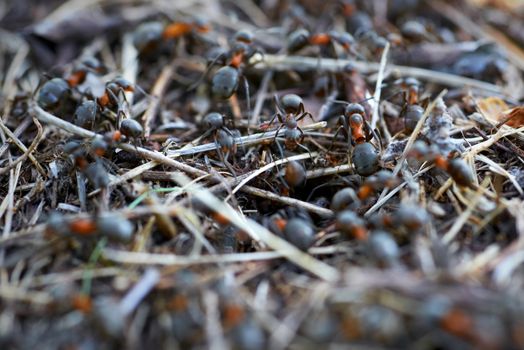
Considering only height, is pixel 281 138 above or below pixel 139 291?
below

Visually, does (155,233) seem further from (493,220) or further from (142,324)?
(493,220)

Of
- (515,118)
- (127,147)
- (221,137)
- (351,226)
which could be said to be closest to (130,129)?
(127,147)

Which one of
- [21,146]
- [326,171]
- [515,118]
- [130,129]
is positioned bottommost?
[326,171]

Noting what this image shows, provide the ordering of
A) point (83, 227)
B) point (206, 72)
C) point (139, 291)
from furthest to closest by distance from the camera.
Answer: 1. point (206, 72)
2. point (83, 227)
3. point (139, 291)

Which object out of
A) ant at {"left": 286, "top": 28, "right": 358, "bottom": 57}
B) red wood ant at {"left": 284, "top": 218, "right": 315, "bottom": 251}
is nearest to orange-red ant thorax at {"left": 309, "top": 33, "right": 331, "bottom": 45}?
ant at {"left": 286, "top": 28, "right": 358, "bottom": 57}

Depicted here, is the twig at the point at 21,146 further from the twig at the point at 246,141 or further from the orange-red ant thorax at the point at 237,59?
the orange-red ant thorax at the point at 237,59

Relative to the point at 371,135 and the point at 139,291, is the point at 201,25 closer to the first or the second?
the point at 371,135

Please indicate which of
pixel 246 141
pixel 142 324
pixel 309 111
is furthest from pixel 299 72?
pixel 142 324
